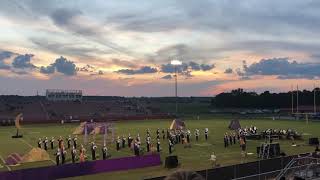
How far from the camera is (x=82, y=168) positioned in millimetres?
21031

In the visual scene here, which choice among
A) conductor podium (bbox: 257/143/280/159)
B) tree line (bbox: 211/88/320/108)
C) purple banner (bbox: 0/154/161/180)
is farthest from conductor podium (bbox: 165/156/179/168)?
tree line (bbox: 211/88/320/108)

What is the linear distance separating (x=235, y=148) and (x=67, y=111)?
63.4 metres

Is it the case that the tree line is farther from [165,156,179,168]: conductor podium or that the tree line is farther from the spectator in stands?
the spectator in stands

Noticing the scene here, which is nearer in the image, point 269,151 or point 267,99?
point 269,151

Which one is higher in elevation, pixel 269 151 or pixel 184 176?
pixel 184 176

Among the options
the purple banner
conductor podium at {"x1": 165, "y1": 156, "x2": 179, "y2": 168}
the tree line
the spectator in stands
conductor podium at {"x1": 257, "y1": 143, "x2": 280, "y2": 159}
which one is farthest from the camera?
the tree line

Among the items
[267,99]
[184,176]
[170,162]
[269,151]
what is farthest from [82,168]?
[267,99]

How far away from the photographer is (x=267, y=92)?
415 ft

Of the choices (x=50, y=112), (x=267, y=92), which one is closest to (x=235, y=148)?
(x=50, y=112)

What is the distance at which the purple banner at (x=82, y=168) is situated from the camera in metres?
18.0

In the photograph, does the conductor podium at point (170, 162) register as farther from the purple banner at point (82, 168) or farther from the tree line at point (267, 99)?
the tree line at point (267, 99)

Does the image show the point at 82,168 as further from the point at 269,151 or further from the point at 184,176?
the point at 184,176

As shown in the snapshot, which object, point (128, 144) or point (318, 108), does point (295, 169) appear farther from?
point (318, 108)

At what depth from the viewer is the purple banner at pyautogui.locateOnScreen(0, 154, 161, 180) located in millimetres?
18000
